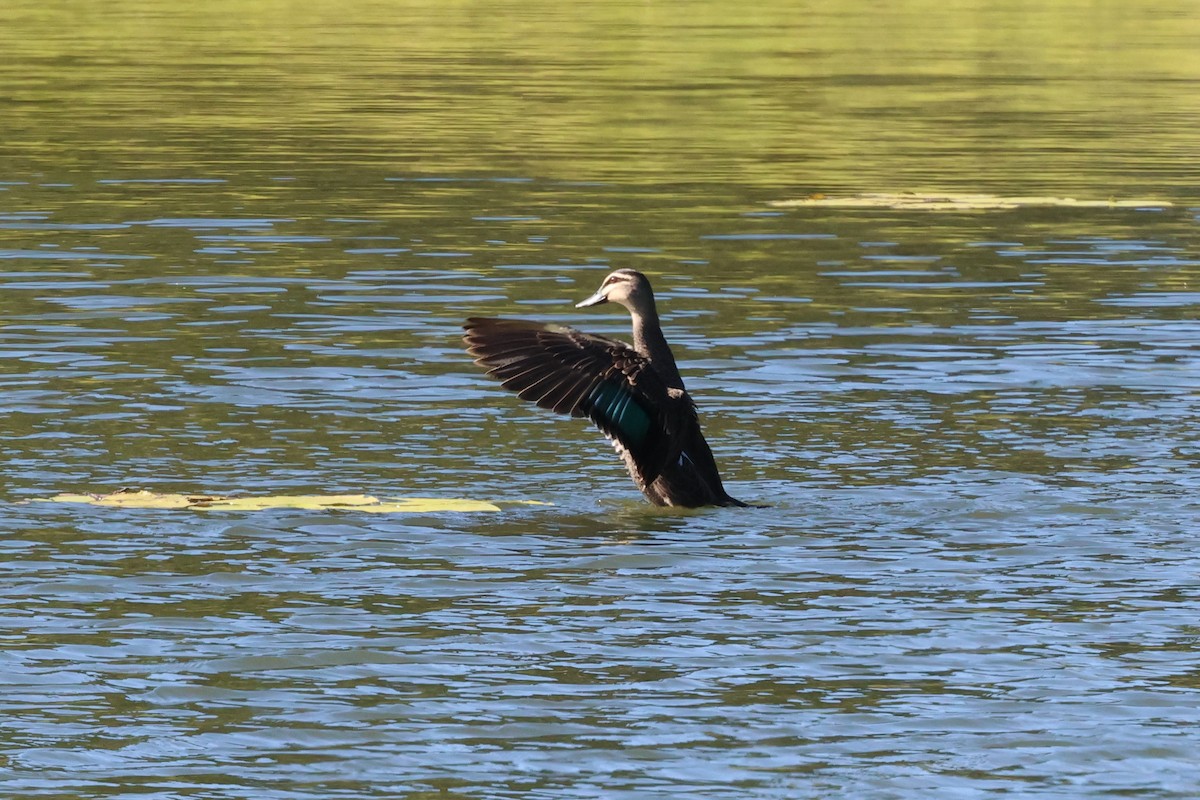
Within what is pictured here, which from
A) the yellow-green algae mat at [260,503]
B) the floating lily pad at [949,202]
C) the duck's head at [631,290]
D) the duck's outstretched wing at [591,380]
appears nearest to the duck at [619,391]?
the duck's outstretched wing at [591,380]

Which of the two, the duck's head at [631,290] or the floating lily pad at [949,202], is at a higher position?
the duck's head at [631,290]

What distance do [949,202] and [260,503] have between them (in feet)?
41.1

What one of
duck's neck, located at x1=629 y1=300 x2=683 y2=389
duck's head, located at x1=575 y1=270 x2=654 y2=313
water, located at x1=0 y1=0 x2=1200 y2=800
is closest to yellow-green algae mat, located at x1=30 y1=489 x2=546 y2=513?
water, located at x1=0 y1=0 x2=1200 y2=800

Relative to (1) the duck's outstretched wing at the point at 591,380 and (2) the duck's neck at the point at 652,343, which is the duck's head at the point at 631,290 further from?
(1) the duck's outstretched wing at the point at 591,380

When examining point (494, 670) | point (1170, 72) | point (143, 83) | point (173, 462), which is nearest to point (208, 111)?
point (143, 83)

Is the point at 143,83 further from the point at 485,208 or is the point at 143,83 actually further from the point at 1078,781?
the point at 1078,781

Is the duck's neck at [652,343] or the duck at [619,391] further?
the duck's neck at [652,343]

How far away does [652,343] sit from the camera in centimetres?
1109

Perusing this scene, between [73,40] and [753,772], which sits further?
[73,40]

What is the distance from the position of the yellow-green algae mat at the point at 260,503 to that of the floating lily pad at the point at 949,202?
1193cm

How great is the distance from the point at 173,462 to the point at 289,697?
12.9 feet

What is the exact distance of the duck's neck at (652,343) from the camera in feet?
36.1

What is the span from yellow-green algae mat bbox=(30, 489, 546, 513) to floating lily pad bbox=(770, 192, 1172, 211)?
39.1 ft

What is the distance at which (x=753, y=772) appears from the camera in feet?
23.4
